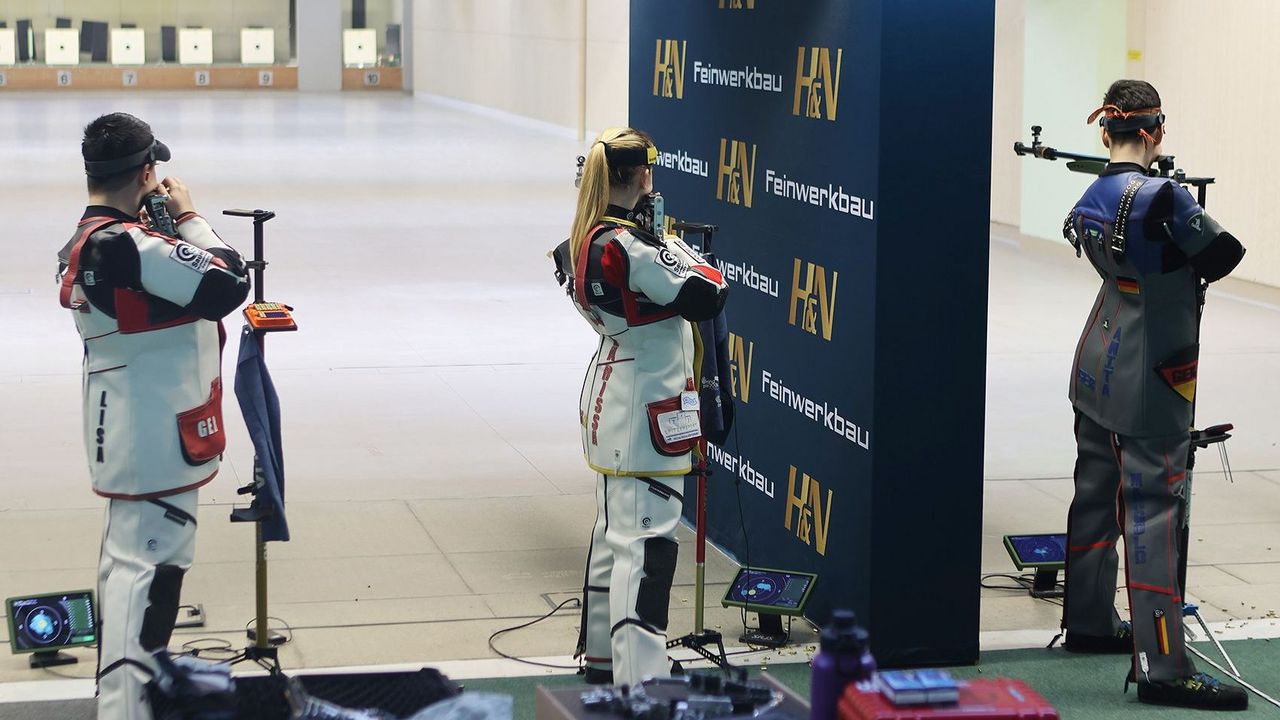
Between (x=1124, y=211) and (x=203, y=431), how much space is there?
9.02 ft

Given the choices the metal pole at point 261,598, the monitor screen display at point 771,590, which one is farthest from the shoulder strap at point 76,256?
the monitor screen display at point 771,590

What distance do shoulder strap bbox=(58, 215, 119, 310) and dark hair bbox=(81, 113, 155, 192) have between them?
0.09 m

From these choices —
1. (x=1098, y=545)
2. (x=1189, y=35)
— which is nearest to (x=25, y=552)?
(x=1098, y=545)

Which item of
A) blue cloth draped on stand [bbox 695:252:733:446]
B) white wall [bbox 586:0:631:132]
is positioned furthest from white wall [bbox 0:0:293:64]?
blue cloth draped on stand [bbox 695:252:733:446]

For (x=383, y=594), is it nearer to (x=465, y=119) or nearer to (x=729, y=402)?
(x=729, y=402)

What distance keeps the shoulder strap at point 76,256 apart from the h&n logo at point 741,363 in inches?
106

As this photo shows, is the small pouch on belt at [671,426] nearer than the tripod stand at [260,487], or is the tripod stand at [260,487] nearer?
the small pouch on belt at [671,426]

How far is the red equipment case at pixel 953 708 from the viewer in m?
2.91

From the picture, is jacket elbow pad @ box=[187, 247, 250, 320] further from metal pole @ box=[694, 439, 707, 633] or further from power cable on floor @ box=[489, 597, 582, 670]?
power cable on floor @ box=[489, 597, 582, 670]

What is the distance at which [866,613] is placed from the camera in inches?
213

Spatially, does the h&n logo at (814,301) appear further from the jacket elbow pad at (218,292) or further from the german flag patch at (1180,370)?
the jacket elbow pad at (218,292)

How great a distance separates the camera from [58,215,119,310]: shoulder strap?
443 centimetres

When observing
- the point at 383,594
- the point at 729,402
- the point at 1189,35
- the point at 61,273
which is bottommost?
the point at 383,594

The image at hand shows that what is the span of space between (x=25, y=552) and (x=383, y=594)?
155 centimetres
